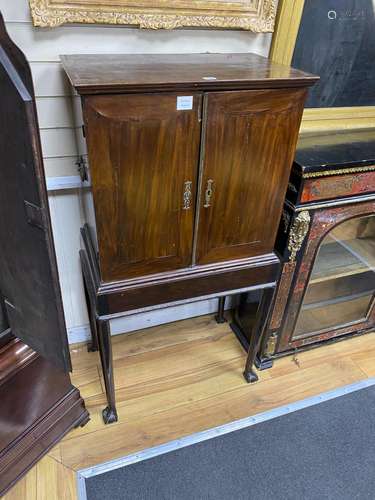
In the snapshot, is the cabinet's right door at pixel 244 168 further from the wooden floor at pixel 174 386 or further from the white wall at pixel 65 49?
the wooden floor at pixel 174 386

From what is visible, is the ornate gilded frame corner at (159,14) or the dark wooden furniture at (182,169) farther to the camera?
the ornate gilded frame corner at (159,14)

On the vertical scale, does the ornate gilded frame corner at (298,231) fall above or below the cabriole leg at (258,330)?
above

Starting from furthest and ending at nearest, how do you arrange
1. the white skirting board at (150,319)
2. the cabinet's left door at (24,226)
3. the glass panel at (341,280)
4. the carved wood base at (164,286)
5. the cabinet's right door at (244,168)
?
the white skirting board at (150,319)
the glass panel at (341,280)
the carved wood base at (164,286)
the cabinet's right door at (244,168)
the cabinet's left door at (24,226)

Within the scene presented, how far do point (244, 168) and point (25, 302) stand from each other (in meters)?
0.69

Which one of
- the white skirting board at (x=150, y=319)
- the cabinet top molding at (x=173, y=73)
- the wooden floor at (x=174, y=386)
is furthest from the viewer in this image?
the white skirting board at (x=150, y=319)

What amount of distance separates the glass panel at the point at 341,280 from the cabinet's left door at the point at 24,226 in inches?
40.6

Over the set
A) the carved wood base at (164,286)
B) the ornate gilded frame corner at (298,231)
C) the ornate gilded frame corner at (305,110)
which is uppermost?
the ornate gilded frame corner at (305,110)

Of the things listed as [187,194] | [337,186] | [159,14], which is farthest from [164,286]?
[159,14]

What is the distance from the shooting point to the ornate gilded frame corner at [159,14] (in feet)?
3.44

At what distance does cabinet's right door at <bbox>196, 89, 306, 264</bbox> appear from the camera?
0.99 m

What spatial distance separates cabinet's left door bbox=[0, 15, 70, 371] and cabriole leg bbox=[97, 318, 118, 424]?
14cm

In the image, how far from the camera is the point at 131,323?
6.15 feet

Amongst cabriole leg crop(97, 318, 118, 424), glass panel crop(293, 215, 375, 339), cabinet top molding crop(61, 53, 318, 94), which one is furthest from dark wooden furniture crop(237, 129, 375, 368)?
cabriole leg crop(97, 318, 118, 424)

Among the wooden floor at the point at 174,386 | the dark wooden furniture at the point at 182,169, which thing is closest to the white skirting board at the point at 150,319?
the wooden floor at the point at 174,386
